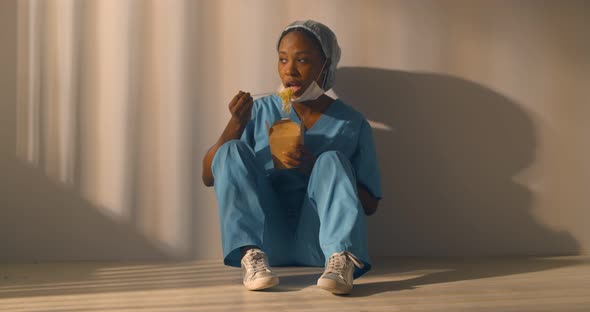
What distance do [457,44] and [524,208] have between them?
651 millimetres

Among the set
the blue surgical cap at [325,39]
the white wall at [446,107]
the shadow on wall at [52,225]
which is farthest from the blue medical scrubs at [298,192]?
the shadow on wall at [52,225]

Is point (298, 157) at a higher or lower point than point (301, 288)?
higher

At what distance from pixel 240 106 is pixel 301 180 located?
1.05ft

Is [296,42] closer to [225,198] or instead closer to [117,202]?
[225,198]

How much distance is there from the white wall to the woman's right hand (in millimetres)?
438

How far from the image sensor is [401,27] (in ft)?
9.20

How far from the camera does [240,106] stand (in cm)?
230

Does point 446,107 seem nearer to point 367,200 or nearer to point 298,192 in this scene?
point 367,200

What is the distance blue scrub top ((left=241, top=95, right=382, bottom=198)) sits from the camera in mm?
2453

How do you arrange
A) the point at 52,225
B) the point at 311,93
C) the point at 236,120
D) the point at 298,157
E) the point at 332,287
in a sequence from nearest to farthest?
1. the point at 332,287
2. the point at 298,157
3. the point at 236,120
4. the point at 311,93
5. the point at 52,225

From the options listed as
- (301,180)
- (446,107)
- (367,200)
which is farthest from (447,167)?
(301,180)

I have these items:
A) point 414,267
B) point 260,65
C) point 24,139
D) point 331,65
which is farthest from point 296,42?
point 24,139

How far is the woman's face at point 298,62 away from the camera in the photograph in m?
2.43

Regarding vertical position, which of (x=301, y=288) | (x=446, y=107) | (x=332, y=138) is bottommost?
(x=301, y=288)
